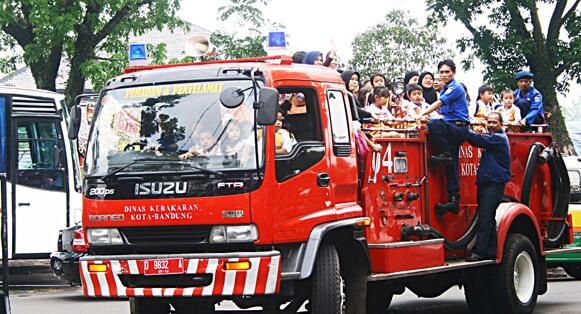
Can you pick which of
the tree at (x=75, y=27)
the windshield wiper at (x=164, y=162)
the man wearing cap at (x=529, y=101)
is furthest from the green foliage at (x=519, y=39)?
the windshield wiper at (x=164, y=162)

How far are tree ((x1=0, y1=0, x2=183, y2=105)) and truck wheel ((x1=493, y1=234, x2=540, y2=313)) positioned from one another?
14.6 m

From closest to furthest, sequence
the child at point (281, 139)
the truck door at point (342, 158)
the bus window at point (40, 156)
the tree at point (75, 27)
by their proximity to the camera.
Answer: the child at point (281, 139), the truck door at point (342, 158), the bus window at point (40, 156), the tree at point (75, 27)

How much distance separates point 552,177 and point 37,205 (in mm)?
8530

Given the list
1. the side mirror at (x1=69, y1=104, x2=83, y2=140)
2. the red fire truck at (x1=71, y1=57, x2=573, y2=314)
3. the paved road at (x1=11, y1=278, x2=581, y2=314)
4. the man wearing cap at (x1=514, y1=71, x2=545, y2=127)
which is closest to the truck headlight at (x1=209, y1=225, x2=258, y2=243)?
the red fire truck at (x1=71, y1=57, x2=573, y2=314)

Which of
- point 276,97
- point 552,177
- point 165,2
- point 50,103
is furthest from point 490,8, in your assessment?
point 276,97

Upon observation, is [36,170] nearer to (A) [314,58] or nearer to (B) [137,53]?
(B) [137,53]

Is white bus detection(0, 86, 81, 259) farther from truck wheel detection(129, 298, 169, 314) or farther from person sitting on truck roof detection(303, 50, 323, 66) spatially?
person sitting on truck roof detection(303, 50, 323, 66)

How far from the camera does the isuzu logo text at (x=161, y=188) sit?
30.8 feet

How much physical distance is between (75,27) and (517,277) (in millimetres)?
15528

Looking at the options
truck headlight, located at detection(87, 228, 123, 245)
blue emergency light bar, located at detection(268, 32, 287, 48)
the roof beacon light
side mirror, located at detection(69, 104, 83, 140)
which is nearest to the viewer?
truck headlight, located at detection(87, 228, 123, 245)

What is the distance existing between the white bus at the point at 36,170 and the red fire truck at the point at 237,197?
7.73 meters

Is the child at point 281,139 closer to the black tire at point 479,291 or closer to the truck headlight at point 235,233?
the truck headlight at point 235,233

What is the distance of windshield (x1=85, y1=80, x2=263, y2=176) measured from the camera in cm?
938

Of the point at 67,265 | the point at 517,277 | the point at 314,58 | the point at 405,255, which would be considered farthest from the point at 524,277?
the point at 67,265
